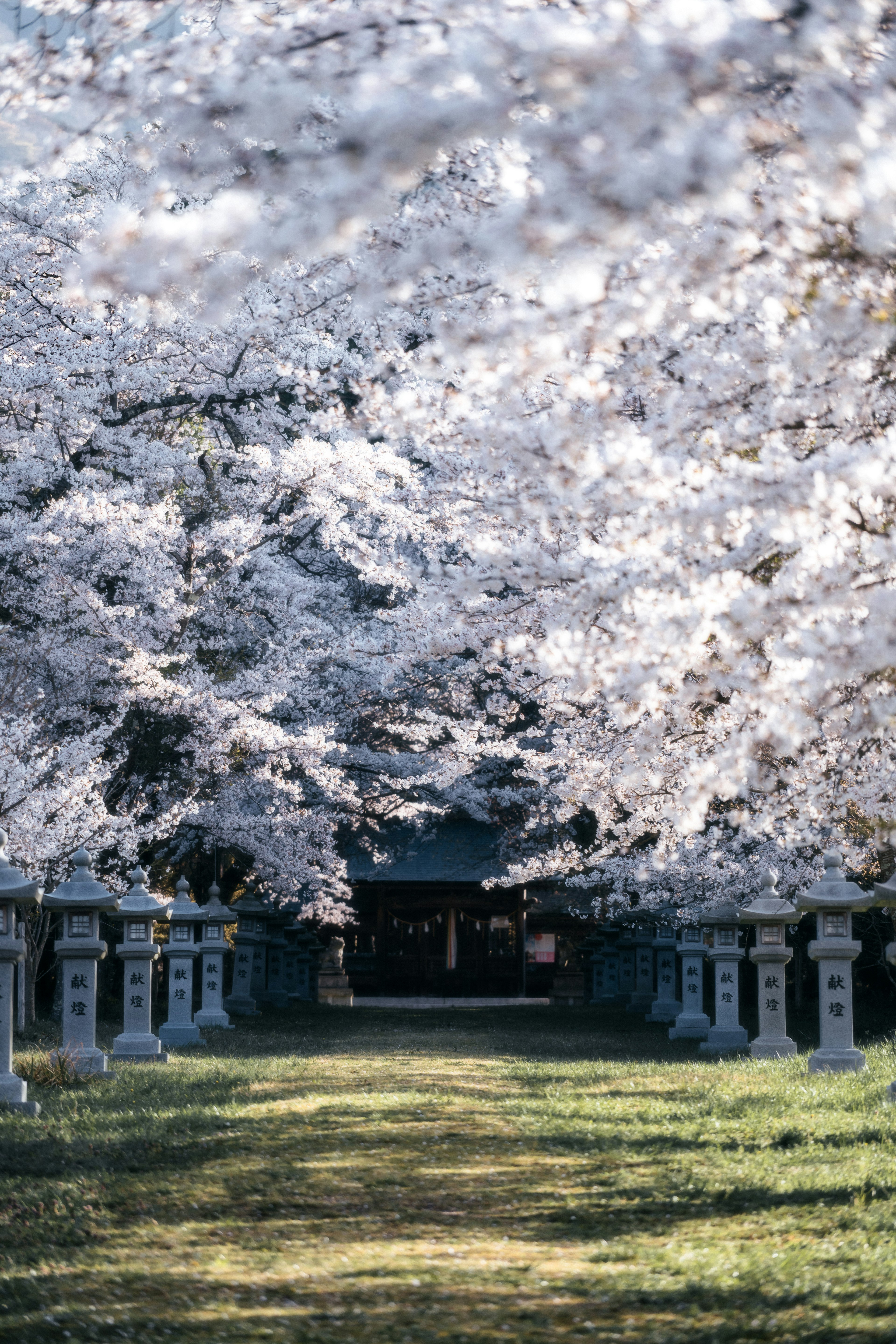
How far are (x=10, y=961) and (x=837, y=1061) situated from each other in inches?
317

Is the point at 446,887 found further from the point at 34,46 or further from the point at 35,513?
the point at 34,46

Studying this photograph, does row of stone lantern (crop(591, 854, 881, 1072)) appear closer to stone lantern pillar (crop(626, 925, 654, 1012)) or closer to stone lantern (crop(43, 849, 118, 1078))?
stone lantern pillar (crop(626, 925, 654, 1012))

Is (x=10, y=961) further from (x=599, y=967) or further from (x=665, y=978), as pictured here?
(x=599, y=967)

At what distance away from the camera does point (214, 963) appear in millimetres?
Result: 20750

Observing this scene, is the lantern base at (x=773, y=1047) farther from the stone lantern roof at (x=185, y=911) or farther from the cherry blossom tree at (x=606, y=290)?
the stone lantern roof at (x=185, y=911)

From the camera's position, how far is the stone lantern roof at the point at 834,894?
13.9m

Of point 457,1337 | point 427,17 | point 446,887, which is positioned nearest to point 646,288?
point 427,17

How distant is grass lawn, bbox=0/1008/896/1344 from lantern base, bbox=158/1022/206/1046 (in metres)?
4.82

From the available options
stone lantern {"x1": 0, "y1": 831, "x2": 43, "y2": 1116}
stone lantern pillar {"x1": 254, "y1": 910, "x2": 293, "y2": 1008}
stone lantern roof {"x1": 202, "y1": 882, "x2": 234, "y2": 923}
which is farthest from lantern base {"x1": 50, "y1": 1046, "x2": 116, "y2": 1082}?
stone lantern pillar {"x1": 254, "y1": 910, "x2": 293, "y2": 1008}

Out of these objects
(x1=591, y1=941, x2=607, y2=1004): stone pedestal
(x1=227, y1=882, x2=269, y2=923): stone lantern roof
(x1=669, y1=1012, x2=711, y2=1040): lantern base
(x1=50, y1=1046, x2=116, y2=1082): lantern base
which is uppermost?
(x1=227, y1=882, x2=269, y2=923): stone lantern roof

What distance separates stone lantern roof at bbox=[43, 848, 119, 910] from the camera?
44.4 feet

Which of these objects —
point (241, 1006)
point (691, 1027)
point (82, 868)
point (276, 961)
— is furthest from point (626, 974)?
point (82, 868)

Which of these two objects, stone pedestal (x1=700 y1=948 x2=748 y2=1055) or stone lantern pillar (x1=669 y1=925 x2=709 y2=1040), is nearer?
stone pedestal (x1=700 y1=948 x2=748 y2=1055)

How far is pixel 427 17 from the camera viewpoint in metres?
4.09
